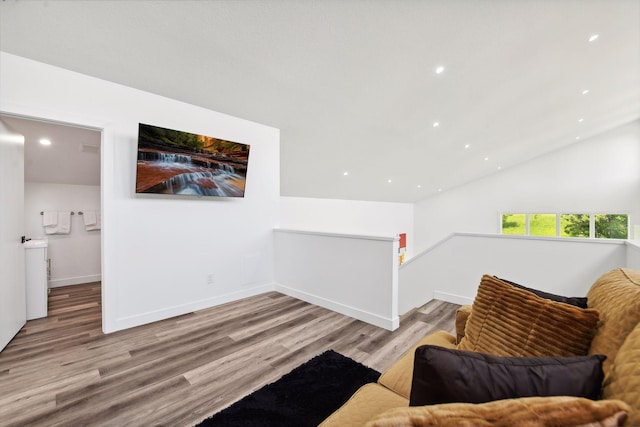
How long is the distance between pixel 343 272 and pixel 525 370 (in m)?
2.44

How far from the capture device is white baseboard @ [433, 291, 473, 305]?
353 centimetres

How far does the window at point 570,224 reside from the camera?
7402 mm

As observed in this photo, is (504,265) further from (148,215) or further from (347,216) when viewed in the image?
(347,216)

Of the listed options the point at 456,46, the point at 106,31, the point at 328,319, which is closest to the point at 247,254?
the point at 328,319

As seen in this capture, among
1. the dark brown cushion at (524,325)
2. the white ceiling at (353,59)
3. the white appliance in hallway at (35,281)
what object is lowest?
the white appliance in hallway at (35,281)

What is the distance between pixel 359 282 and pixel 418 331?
2.45 ft

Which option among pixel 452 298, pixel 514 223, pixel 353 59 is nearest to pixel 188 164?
pixel 353 59

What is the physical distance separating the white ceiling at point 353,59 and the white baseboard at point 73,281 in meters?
3.44

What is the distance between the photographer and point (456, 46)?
282cm

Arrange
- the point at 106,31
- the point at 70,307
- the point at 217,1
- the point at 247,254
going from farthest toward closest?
1. the point at 247,254
2. the point at 70,307
3. the point at 106,31
4. the point at 217,1

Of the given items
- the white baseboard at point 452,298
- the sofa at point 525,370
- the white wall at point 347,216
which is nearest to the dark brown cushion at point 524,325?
the sofa at point 525,370

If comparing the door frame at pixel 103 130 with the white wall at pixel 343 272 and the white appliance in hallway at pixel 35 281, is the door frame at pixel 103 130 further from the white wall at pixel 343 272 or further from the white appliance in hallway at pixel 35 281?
the white wall at pixel 343 272

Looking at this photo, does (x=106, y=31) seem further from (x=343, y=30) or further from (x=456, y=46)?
(x=456, y=46)

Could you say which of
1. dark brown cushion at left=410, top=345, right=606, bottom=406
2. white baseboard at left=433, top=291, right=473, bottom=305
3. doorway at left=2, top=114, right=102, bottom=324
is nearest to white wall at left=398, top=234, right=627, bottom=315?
white baseboard at left=433, top=291, right=473, bottom=305
